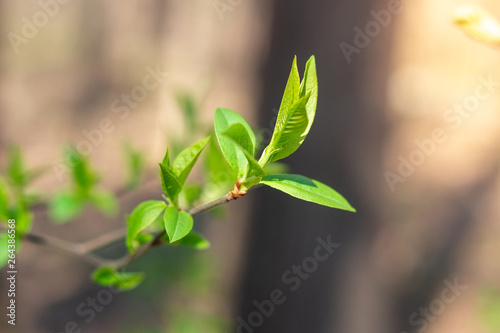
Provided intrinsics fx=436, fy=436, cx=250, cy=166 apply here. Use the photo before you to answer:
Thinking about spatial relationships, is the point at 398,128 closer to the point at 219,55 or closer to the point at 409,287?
the point at 409,287

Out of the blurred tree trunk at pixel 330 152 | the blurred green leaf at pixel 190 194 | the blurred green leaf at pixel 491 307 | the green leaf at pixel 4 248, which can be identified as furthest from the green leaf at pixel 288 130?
the blurred green leaf at pixel 491 307

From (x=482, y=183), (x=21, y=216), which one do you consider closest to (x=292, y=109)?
(x=21, y=216)

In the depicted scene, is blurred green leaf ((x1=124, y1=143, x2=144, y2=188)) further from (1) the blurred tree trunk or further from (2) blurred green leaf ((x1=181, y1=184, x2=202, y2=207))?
(1) the blurred tree trunk

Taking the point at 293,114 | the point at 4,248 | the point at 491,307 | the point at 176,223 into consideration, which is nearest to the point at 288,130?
the point at 293,114

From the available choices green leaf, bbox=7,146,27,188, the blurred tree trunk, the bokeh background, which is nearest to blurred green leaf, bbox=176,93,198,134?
the bokeh background

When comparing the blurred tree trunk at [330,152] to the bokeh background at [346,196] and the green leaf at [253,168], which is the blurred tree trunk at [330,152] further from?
the green leaf at [253,168]

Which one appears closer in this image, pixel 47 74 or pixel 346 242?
pixel 346 242
